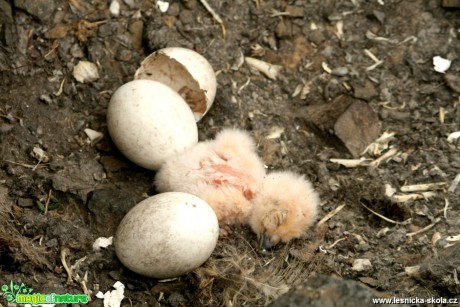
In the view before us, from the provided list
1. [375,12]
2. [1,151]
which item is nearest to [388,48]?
Answer: [375,12]

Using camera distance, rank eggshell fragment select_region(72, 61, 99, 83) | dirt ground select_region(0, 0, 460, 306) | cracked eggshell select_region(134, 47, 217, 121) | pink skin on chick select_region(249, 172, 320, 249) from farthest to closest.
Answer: eggshell fragment select_region(72, 61, 99, 83) < cracked eggshell select_region(134, 47, 217, 121) < pink skin on chick select_region(249, 172, 320, 249) < dirt ground select_region(0, 0, 460, 306)

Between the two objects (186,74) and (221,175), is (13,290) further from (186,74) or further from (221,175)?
(186,74)

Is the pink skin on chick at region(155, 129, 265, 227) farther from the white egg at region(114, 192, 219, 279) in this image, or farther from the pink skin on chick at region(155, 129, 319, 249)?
the white egg at region(114, 192, 219, 279)

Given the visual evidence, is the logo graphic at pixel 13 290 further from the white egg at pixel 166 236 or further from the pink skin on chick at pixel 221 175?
the pink skin on chick at pixel 221 175

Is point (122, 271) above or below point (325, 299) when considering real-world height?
below

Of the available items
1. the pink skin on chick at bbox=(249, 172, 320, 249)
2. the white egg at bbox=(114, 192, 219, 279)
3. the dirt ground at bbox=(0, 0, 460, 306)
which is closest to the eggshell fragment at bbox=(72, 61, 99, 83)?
the dirt ground at bbox=(0, 0, 460, 306)

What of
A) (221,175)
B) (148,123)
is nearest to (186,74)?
(148,123)

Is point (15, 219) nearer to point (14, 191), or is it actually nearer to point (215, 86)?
point (14, 191)

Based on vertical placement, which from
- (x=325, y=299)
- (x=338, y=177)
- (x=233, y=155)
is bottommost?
(x=338, y=177)
